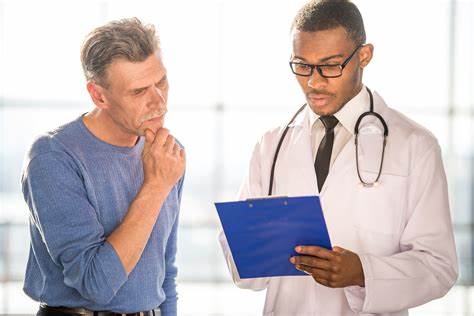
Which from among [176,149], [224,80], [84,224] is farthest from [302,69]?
[224,80]

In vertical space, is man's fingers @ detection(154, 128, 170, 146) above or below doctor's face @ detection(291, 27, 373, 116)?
below

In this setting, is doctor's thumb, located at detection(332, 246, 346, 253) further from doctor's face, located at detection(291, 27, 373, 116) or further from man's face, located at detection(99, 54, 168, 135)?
man's face, located at detection(99, 54, 168, 135)

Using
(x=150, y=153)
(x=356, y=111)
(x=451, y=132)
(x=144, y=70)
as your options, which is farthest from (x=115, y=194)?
(x=451, y=132)

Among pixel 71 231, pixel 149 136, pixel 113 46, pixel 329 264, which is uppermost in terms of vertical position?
pixel 113 46

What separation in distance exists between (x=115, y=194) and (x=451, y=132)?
14.8ft

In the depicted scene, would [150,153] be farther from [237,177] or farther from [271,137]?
[237,177]

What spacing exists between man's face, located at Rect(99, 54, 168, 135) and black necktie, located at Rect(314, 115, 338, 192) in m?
0.47

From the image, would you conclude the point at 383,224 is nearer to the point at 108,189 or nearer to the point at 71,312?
the point at 108,189

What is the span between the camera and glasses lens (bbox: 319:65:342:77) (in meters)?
2.32

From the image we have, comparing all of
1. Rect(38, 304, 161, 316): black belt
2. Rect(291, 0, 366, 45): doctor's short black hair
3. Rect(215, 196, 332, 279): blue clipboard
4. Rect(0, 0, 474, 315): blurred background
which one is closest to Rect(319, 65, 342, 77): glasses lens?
Rect(291, 0, 366, 45): doctor's short black hair

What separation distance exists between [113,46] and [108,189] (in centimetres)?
39

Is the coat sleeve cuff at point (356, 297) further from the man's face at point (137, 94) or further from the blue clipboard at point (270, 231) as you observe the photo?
the man's face at point (137, 94)

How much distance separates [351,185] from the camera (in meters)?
2.34

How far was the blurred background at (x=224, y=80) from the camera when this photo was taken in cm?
627
